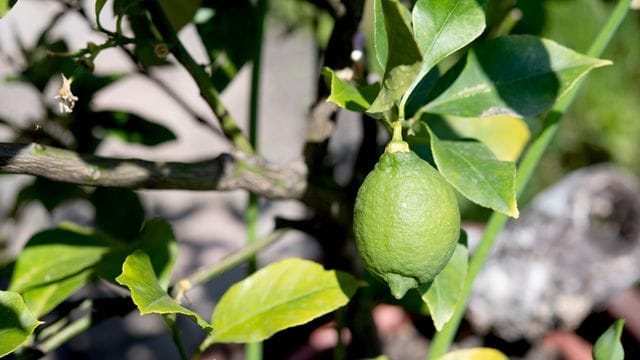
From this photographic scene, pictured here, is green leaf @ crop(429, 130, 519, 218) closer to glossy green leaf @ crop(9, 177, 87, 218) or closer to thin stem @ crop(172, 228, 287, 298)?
thin stem @ crop(172, 228, 287, 298)

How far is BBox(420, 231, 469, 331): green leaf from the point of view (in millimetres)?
518

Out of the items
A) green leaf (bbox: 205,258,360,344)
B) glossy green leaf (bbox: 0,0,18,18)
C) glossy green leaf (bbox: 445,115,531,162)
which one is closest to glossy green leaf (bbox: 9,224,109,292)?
green leaf (bbox: 205,258,360,344)

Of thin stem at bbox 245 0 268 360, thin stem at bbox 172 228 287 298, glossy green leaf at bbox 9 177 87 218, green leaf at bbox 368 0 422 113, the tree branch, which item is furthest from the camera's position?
glossy green leaf at bbox 9 177 87 218

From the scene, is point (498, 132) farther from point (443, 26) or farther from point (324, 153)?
point (443, 26)

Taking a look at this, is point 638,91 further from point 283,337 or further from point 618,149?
point 283,337

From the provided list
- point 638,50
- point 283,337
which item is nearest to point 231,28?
point 283,337

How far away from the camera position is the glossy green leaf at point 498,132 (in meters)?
0.75

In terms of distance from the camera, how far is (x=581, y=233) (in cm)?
141

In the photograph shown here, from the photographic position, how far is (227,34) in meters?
0.68

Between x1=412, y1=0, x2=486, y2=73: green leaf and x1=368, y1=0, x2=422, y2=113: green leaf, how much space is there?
0.14ft

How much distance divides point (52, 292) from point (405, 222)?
1.07 ft

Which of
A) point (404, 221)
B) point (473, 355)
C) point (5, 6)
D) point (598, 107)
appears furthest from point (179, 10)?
point (598, 107)

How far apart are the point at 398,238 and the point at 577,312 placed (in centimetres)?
96

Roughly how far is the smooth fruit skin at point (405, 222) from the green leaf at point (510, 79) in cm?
9
